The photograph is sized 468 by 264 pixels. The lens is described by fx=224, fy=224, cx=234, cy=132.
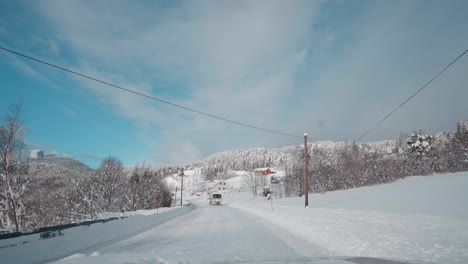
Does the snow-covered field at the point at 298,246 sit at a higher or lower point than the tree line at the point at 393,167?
lower

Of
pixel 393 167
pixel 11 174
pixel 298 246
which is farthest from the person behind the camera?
pixel 393 167

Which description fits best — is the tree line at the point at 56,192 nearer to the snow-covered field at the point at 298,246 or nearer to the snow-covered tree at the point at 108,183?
the snow-covered tree at the point at 108,183

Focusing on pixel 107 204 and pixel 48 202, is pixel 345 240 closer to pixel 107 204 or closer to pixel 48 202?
pixel 107 204

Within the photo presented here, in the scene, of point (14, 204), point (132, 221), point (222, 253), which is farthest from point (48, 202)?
point (222, 253)

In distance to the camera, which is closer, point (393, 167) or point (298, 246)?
point (298, 246)

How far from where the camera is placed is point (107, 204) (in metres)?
33.3

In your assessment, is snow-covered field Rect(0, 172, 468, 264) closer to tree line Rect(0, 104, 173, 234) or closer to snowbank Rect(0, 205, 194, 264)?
snowbank Rect(0, 205, 194, 264)

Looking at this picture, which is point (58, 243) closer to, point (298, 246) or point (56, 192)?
point (298, 246)

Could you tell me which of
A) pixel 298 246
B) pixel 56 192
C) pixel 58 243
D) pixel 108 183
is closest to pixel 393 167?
pixel 298 246

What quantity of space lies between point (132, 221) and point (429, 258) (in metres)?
13.2

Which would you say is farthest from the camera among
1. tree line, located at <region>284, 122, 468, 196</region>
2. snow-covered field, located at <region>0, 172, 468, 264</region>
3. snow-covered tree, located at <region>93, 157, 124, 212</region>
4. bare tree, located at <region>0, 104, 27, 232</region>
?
snow-covered tree, located at <region>93, 157, 124, 212</region>

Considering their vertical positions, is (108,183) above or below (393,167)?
below

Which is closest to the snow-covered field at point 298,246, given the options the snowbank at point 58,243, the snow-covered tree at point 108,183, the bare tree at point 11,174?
the snowbank at point 58,243

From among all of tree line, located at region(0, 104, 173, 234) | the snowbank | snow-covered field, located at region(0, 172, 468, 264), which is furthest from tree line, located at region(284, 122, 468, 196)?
the snowbank
